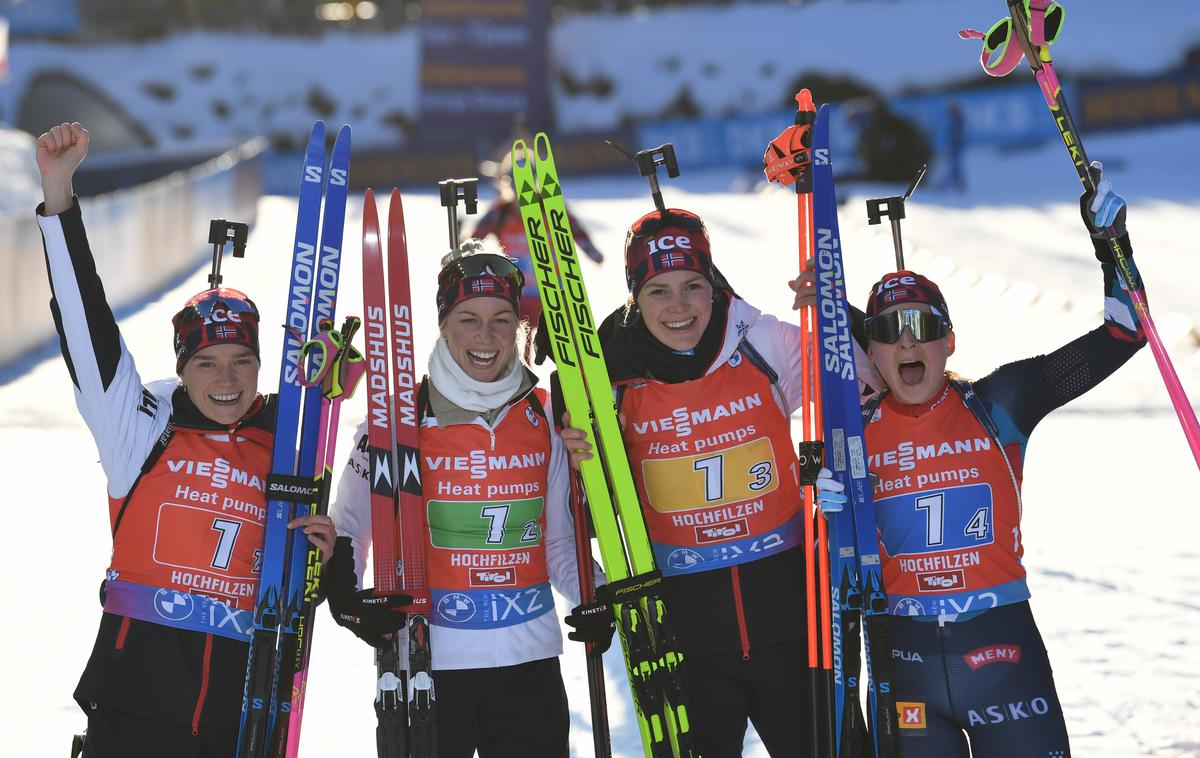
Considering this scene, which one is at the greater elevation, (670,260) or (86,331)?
(670,260)

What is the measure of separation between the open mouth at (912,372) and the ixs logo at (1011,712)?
82cm

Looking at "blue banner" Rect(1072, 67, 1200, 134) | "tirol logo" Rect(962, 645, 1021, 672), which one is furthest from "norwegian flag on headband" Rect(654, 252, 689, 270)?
"blue banner" Rect(1072, 67, 1200, 134)

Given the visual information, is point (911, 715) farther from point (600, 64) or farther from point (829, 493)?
point (600, 64)

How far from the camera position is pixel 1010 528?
334cm

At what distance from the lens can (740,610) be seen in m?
3.48

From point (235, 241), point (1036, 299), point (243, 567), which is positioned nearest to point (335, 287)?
point (235, 241)

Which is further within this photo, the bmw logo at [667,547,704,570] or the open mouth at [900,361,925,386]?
the bmw logo at [667,547,704,570]

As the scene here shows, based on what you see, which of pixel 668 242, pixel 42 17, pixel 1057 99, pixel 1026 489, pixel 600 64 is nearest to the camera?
pixel 668 242

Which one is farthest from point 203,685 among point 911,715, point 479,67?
point 479,67

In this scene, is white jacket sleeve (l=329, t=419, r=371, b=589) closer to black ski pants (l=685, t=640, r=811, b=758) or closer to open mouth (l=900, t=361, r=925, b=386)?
black ski pants (l=685, t=640, r=811, b=758)

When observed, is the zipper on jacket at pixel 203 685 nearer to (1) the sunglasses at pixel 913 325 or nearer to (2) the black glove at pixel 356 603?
(2) the black glove at pixel 356 603

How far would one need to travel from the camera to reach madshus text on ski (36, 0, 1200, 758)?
3.28 m

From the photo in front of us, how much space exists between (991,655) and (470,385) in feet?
4.76

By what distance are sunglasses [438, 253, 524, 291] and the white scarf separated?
198 mm
